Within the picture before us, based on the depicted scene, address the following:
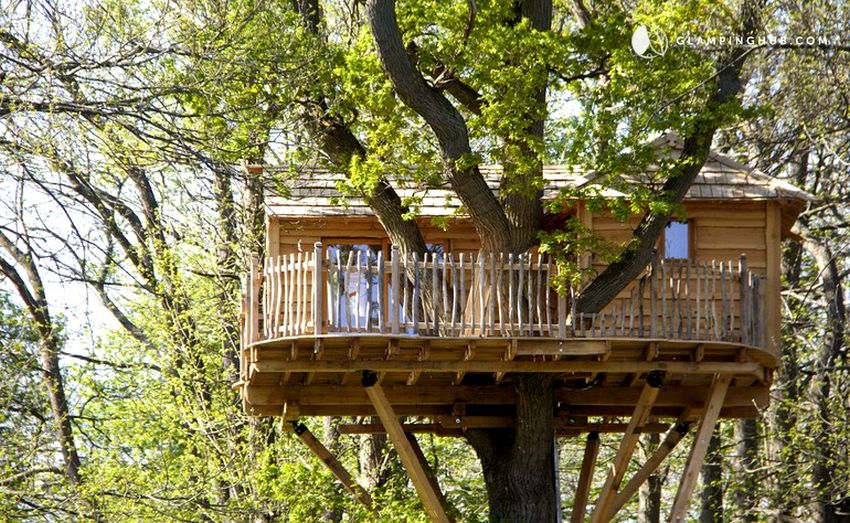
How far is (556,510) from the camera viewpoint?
1920 cm

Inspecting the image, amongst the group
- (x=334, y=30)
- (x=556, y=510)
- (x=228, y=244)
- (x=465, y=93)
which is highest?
(x=334, y=30)

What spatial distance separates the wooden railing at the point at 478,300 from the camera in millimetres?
16516

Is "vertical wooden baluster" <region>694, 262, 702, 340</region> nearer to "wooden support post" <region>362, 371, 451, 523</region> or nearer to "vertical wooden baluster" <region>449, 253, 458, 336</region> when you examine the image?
"vertical wooden baluster" <region>449, 253, 458, 336</region>

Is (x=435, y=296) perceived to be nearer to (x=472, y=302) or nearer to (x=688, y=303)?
(x=472, y=302)

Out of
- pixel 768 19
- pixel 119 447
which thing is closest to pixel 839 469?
pixel 768 19

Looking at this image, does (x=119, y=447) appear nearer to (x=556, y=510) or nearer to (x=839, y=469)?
(x=556, y=510)

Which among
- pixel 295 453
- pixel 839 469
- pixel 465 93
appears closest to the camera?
pixel 465 93

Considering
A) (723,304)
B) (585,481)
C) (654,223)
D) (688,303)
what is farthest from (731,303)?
(585,481)

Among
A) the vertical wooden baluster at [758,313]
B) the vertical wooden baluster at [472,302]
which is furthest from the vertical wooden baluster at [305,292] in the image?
the vertical wooden baluster at [758,313]

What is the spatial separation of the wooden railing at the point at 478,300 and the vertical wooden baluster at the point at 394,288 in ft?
0.04

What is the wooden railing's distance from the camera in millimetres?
16516

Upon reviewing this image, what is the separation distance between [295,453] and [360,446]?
132cm

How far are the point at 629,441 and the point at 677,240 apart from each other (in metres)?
2.56

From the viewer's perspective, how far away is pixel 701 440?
18578mm
